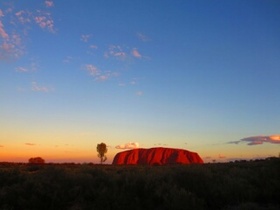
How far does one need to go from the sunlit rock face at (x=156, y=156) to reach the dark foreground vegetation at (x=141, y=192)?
126534 millimetres

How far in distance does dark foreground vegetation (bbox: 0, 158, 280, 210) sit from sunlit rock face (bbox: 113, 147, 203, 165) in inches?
4982

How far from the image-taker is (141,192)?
51.3 ft

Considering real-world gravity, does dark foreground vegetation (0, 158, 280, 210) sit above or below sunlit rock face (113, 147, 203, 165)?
below

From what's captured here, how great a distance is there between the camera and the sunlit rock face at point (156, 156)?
476ft

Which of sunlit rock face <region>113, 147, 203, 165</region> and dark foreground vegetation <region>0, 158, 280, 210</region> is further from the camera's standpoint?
sunlit rock face <region>113, 147, 203, 165</region>

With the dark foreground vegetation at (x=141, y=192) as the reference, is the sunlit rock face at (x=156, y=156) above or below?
above

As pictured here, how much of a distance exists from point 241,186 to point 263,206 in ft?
6.27

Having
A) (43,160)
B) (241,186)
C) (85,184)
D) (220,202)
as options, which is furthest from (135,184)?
(43,160)

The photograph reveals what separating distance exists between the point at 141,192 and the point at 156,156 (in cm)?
13152

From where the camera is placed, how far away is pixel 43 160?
8156 cm

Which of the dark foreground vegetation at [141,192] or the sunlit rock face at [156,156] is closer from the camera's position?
the dark foreground vegetation at [141,192]

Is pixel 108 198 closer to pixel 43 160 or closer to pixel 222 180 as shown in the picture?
pixel 222 180

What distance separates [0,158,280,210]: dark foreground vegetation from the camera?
14.2 meters

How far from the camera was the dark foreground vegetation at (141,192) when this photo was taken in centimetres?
1423
